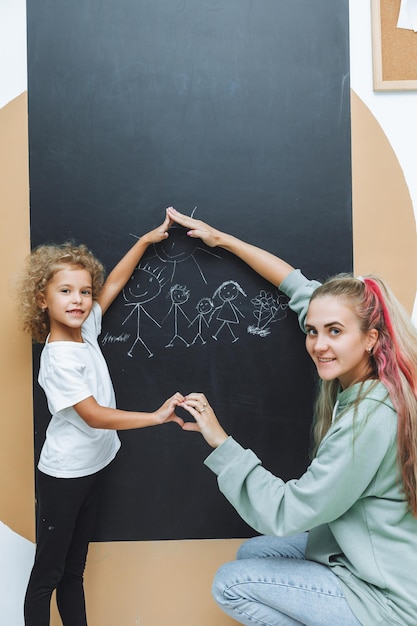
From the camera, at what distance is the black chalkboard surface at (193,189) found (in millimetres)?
1779

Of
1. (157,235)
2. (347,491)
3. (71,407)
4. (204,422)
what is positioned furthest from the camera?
(157,235)

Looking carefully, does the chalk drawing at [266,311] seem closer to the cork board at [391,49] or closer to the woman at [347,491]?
the woman at [347,491]

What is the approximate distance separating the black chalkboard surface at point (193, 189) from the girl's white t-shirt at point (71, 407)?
0.16 meters

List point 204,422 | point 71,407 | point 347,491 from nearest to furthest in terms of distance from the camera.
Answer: point 347,491
point 204,422
point 71,407

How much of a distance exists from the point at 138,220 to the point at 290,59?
72 cm

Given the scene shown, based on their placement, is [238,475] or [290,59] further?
[290,59]

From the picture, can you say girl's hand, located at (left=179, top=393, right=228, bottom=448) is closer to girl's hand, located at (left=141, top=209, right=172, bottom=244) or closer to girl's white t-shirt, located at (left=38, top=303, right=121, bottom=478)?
girl's white t-shirt, located at (left=38, top=303, right=121, bottom=478)

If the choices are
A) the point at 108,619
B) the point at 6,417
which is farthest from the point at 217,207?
the point at 108,619

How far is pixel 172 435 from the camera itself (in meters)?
1.83

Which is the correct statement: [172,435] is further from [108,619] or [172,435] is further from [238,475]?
[108,619]

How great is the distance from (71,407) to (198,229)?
26.5 inches

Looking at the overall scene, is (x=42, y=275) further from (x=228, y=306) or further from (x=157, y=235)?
(x=228, y=306)

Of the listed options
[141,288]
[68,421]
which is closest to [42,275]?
[141,288]

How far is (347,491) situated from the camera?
1264 millimetres
